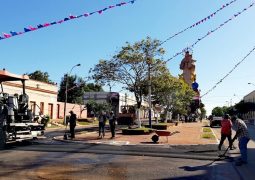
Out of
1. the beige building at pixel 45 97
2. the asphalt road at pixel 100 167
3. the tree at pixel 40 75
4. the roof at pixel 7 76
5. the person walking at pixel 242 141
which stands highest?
the tree at pixel 40 75

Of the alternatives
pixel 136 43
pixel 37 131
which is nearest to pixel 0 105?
pixel 37 131

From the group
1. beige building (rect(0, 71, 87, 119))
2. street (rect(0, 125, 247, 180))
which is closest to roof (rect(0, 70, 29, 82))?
street (rect(0, 125, 247, 180))

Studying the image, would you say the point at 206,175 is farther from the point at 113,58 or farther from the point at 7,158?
the point at 113,58

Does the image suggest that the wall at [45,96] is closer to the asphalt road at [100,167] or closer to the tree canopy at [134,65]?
the tree canopy at [134,65]

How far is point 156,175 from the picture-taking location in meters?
11.9

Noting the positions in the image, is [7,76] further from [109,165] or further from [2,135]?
[109,165]

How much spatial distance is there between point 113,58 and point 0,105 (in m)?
24.1

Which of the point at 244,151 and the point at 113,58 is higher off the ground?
the point at 113,58

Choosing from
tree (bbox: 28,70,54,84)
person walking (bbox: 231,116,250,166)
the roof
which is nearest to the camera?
person walking (bbox: 231,116,250,166)

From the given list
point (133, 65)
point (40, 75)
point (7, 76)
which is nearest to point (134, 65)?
→ point (133, 65)

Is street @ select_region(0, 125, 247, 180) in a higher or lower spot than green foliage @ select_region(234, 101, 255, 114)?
lower

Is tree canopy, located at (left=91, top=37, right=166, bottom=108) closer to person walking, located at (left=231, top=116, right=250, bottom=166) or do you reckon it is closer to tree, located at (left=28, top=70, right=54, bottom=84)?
person walking, located at (left=231, top=116, right=250, bottom=166)

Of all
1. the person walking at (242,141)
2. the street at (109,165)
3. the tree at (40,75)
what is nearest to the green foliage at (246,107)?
the tree at (40,75)

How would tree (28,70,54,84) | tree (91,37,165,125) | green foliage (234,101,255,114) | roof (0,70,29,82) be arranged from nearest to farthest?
roof (0,70,29,82) < tree (91,37,165,125) < tree (28,70,54,84) < green foliage (234,101,255,114)
